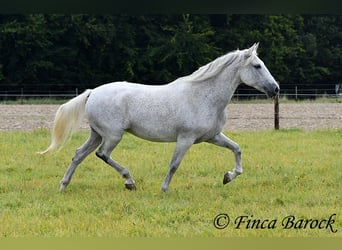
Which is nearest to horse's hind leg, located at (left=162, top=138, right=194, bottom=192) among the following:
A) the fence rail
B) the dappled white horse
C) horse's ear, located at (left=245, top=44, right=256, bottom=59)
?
the dappled white horse

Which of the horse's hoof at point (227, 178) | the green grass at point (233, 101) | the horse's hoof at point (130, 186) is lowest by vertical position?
the green grass at point (233, 101)

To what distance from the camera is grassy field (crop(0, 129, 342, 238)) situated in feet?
11.8

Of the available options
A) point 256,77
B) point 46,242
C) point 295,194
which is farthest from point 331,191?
point 46,242

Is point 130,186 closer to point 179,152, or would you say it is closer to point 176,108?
point 179,152

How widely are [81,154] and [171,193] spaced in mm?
1128

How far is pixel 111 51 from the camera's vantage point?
16.9 metres

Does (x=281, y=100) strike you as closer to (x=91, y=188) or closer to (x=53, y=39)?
(x=53, y=39)

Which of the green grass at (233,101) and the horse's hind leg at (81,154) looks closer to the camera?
the horse's hind leg at (81,154)

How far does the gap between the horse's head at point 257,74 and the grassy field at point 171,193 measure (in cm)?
106

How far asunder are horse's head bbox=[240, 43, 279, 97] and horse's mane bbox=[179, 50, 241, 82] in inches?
5.3

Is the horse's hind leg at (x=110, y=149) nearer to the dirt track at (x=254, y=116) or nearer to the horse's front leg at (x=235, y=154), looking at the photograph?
the horse's front leg at (x=235, y=154)

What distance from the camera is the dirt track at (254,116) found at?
1340 centimetres

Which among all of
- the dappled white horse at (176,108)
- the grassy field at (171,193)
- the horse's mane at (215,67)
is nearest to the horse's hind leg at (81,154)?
the dappled white horse at (176,108)

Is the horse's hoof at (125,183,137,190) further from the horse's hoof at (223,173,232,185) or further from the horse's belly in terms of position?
the horse's hoof at (223,173,232,185)
